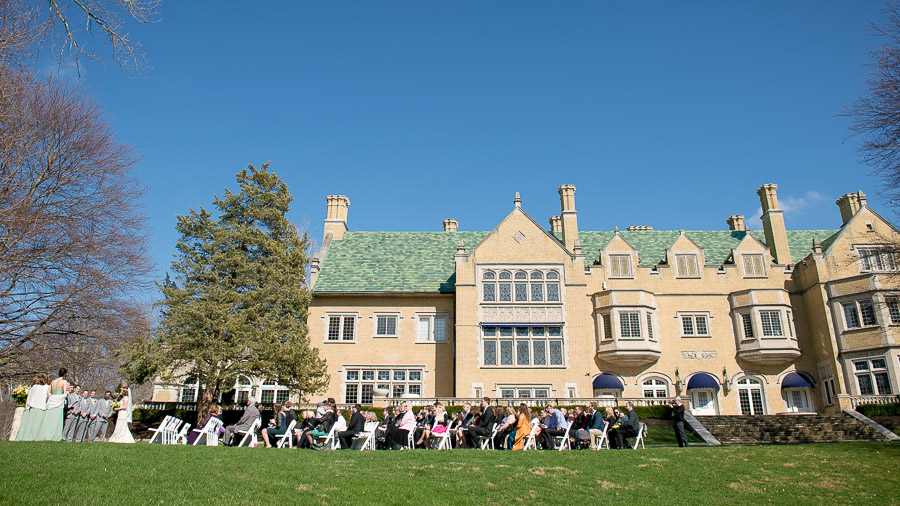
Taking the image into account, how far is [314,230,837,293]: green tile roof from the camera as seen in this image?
35625 mm

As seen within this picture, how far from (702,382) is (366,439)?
72.7ft

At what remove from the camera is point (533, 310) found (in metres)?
33.2

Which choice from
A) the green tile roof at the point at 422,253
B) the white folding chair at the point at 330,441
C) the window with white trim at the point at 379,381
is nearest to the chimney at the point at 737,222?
the green tile roof at the point at 422,253

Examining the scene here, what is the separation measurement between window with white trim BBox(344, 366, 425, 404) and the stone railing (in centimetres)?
1957

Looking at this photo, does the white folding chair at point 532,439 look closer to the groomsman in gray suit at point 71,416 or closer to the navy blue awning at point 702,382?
the groomsman in gray suit at point 71,416

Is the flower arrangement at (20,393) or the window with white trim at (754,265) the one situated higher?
the window with white trim at (754,265)

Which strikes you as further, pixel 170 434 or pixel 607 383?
pixel 607 383

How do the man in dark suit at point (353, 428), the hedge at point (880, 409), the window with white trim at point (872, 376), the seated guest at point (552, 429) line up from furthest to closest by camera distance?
the window with white trim at point (872, 376)
the hedge at point (880, 409)
the seated guest at point (552, 429)
the man in dark suit at point (353, 428)

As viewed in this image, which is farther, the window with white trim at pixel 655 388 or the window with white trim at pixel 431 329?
the window with white trim at pixel 431 329

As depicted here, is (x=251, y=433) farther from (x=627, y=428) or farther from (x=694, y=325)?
(x=694, y=325)

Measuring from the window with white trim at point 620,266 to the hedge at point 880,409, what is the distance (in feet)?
40.5

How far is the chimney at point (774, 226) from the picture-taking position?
3625 centimetres

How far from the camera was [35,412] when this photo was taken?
15039mm

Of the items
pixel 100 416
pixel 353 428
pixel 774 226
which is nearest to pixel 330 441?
pixel 353 428
